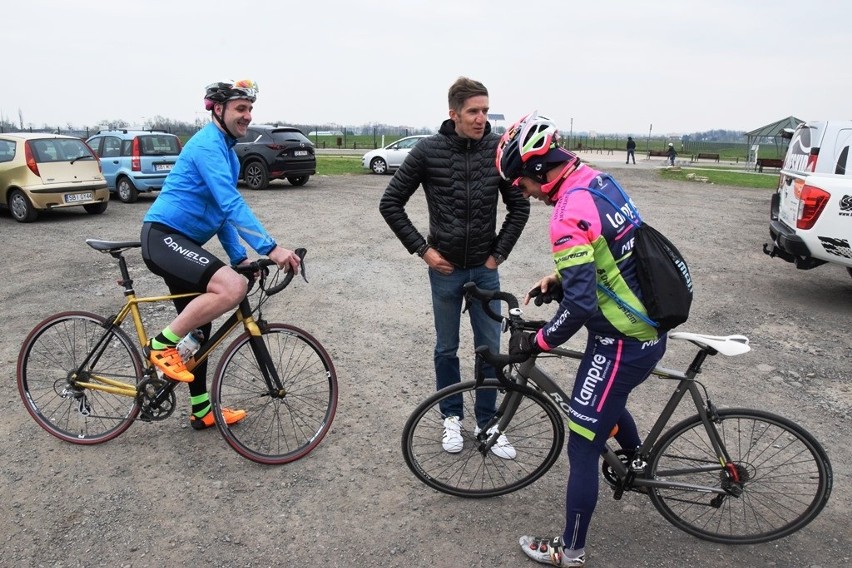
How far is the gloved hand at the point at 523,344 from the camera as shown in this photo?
8.82ft

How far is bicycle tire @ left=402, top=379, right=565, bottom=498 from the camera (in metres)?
3.12

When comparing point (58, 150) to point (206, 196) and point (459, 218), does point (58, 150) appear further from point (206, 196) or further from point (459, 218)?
point (459, 218)

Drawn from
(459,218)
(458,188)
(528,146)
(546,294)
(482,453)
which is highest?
(528,146)

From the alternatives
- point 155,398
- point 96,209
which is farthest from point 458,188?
point 96,209

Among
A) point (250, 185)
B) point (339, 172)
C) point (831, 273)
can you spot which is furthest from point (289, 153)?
point (831, 273)

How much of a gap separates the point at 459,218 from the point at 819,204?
190 inches

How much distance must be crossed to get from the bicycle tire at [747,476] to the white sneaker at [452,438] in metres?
1.07

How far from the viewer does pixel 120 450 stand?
368 cm

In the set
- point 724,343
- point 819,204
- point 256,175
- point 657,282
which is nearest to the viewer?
point 657,282

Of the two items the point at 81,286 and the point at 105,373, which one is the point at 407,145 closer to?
the point at 81,286

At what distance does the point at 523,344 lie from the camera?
2.74 m

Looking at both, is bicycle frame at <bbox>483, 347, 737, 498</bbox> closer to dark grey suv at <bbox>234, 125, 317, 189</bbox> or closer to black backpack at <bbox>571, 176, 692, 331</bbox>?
black backpack at <bbox>571, 176, 692, 331</bbox>

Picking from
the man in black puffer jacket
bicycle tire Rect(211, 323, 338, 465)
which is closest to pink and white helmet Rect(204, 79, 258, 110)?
the man in black puffer jacket

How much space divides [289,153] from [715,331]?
43.1 ft
